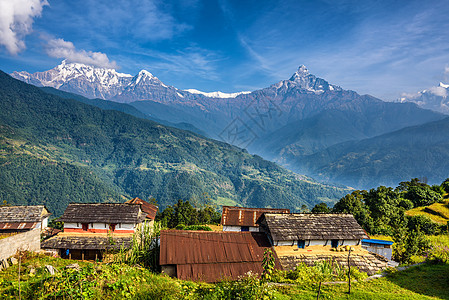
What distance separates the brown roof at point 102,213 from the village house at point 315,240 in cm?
1631

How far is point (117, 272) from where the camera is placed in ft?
36.0

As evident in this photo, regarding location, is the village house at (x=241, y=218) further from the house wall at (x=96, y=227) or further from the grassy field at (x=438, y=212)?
the grassy field at (x=438, y=212)

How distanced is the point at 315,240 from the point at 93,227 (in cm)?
2416

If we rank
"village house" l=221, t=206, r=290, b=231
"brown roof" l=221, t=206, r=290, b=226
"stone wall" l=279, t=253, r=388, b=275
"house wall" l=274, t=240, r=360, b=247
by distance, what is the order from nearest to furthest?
"stone wall" l=279, t=253, r=388, b=275
"house wall" l=274, t=240, r=360, b=247
"village house" l=221, t=206, r=290, b=231
"brown roof" l=221, t=206, r=290, b=226

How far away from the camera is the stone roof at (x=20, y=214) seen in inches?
1316

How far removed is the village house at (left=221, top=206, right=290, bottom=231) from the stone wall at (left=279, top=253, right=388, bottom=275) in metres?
16.6

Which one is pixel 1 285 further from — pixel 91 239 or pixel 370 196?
pixel 370 196

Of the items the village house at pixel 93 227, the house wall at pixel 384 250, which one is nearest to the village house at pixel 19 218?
the village house at pixel 93 227

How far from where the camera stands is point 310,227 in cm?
2031

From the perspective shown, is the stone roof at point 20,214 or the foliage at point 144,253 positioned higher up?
the foliage at point 144,253

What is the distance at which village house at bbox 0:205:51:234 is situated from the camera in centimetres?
3284

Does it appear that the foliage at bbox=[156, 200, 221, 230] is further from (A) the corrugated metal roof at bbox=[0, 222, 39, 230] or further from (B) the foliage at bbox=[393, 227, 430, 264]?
(B) the foliage at bbox=[393, 227, 430, 264]

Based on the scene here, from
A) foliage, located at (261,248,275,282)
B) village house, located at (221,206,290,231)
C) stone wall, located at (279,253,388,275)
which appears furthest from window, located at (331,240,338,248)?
village house, located at (221,206,290,231)

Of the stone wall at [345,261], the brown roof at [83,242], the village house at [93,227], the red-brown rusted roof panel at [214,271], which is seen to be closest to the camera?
the red-brown rusted roof panel at [214,271]
